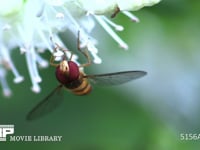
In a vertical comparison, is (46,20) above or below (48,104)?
above

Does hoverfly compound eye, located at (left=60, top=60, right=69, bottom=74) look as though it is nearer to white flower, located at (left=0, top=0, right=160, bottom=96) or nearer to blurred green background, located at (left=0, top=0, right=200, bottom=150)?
white flower, located at (left=0, top=0, right=160, bottom=96)

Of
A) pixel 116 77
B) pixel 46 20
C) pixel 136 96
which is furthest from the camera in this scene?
pixel 136 96

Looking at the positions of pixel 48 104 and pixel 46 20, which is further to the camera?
pixel 48 104

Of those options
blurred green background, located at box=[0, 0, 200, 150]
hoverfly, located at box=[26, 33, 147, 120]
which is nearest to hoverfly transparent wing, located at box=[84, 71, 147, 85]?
hoverfly, located at box=[26, 33, 147, 120]

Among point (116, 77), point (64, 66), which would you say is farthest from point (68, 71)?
point (116, 77)

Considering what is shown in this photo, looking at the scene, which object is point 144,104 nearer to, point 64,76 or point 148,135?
point 148,135

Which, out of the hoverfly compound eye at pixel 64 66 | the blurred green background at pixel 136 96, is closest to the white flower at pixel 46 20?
the hoverfly compound eye at pixel 64 66

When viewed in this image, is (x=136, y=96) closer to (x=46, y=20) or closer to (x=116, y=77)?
(x=116, y=77)

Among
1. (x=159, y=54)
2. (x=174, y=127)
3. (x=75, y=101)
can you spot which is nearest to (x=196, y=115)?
(x=174, y=127)
